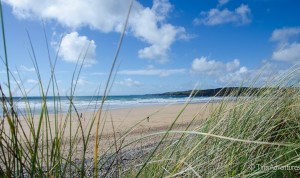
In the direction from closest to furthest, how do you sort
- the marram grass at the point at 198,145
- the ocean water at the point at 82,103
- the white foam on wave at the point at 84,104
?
the marram grass at the point at 198,145 < the ocean water at the point at 82,103 < the white foam on wave at the point at 84,104

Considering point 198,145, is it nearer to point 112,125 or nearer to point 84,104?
point 112,125

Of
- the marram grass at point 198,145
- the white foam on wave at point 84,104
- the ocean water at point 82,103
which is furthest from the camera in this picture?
the white foam on wave at point 84,104

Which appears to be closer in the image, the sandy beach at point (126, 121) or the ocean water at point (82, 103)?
the ocean water at point (82, 103)

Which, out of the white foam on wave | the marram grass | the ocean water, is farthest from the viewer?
the white foam on wave

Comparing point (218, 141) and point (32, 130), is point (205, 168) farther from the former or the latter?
point (32, 130)

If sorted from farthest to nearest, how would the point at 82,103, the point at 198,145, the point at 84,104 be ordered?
the point at 82,103 < the point at 84,104 < the point at 198,145

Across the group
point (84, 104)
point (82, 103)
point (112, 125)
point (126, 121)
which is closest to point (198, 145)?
point (112, 125)

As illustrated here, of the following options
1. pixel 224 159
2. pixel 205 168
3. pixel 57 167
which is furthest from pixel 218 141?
pixel 57 167

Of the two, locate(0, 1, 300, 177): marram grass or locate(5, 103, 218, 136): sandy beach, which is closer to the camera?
locate(0, 1, 300, 177): marram grass

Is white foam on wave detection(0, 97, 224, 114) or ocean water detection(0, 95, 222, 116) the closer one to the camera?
ocean water detection(0, 95, 222, 116)

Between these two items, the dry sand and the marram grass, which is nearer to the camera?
the marram grass

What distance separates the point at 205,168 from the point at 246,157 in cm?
36

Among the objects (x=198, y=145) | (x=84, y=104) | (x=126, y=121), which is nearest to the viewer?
(x=198, y=145)

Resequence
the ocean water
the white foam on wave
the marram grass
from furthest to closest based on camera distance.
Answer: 1. the white foam on wave
2. the ocean water
3. the marram grass
